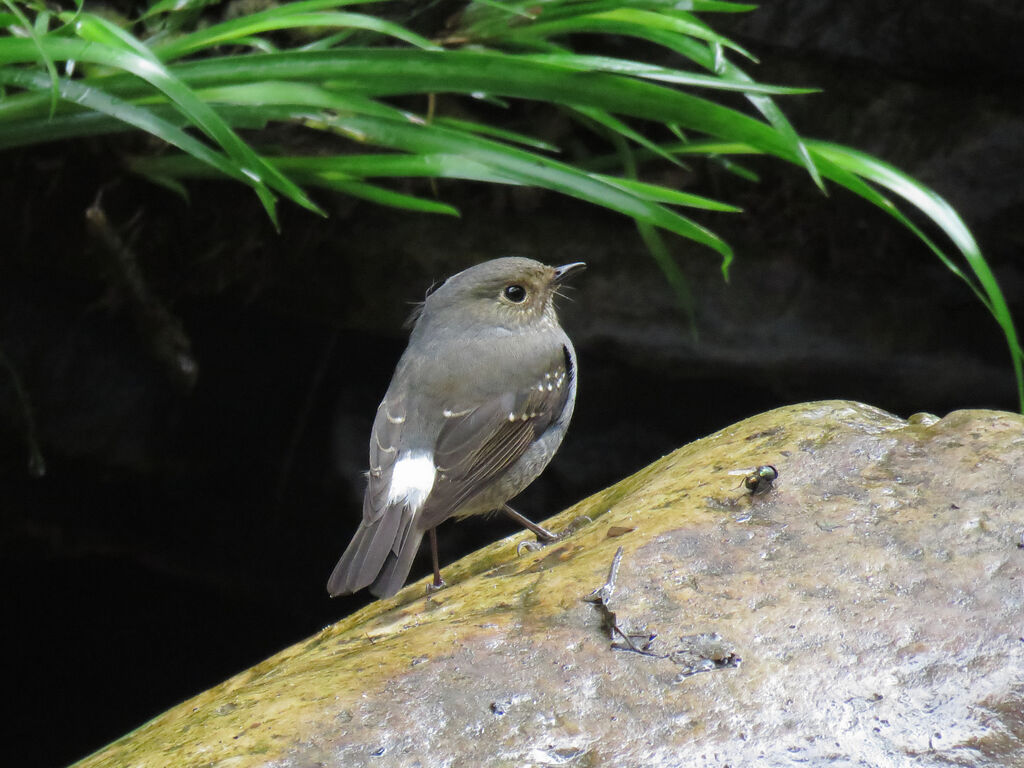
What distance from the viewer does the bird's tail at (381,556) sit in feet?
10.2

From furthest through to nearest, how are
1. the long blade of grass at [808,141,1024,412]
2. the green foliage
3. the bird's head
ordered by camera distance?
the bird's head, the long blade of grass at [808,141,1024,412], the green foliage

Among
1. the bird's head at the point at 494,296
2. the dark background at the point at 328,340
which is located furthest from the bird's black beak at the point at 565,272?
the dark background at the point at 328,340

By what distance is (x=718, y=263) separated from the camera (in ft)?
17.5

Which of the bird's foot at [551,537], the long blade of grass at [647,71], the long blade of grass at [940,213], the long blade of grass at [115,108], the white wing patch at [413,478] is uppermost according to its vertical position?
the long blade of grass at [115,108]

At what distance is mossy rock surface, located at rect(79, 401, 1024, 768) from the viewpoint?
2131 mm

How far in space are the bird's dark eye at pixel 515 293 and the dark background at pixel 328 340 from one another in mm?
988

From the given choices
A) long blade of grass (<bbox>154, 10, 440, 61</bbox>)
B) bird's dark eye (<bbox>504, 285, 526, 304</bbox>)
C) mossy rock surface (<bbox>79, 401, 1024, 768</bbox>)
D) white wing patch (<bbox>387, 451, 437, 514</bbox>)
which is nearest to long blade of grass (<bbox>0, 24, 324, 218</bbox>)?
long blade of grass (<bbox>154, 10, 440, 61</bbox>)

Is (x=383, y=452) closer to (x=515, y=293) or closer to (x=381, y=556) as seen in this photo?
(x=381, y=556)

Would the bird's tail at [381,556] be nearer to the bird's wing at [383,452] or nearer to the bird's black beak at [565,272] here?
the bird's wing at [383,452]

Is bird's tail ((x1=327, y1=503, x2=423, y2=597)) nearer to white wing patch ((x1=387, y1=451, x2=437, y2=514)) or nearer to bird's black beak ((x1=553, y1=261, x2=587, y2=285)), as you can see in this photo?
white wing patch ((x1=387, y1=451, x2=437, y2=514))

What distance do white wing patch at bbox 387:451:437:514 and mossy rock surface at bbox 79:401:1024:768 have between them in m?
0.50

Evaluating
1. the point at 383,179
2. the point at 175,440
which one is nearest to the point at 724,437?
the point at 383,179

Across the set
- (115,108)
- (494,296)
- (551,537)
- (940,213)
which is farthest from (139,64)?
(940,213)

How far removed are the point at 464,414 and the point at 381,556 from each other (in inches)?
27.1
